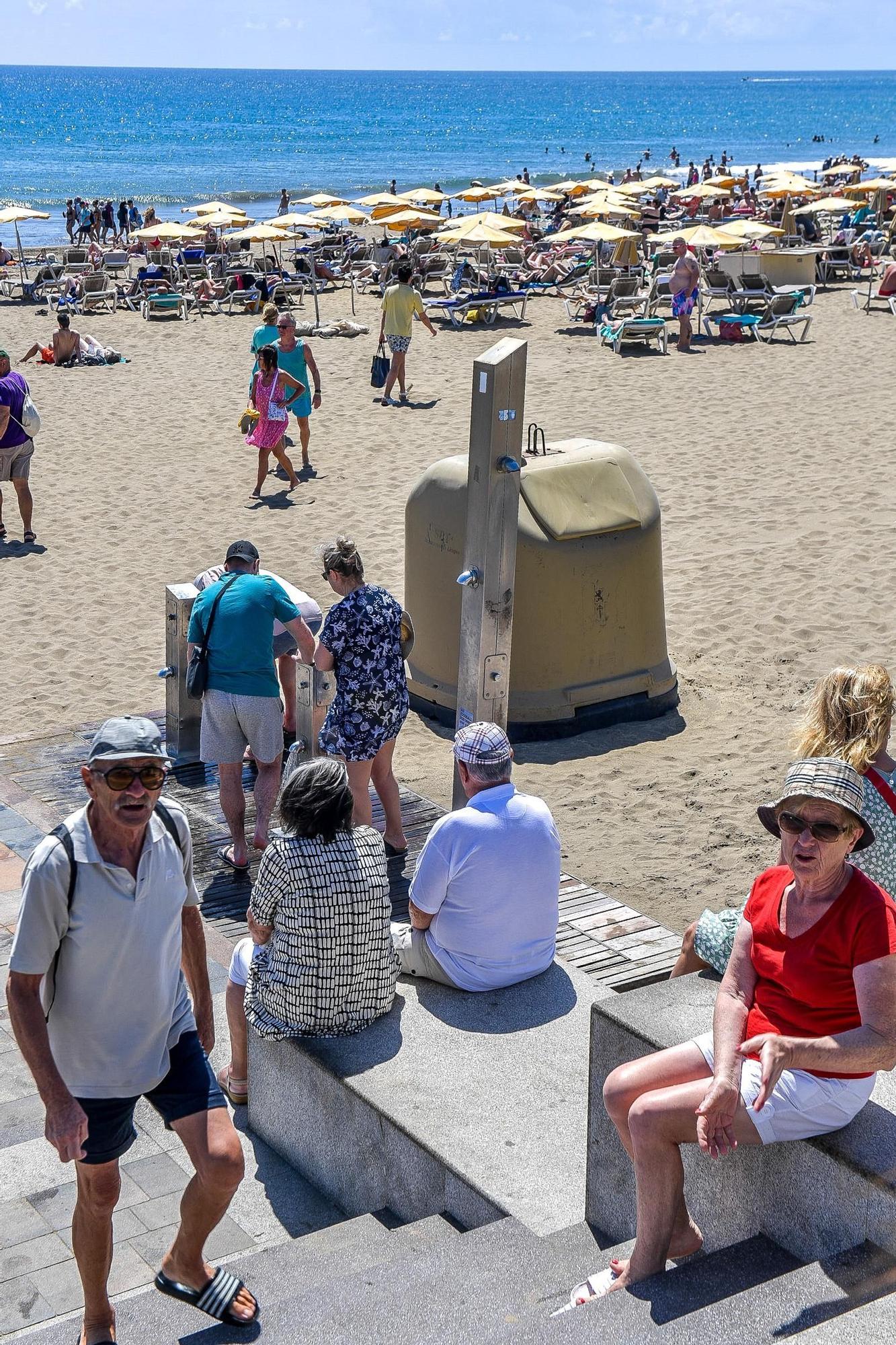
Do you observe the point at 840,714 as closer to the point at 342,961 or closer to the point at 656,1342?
the point at 342,961

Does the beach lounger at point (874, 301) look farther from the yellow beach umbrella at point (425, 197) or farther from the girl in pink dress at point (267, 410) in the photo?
the girl in pink dress at point (267, 410)

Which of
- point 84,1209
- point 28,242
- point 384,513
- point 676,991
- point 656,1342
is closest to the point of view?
point 656,1342

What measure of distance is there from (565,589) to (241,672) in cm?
226

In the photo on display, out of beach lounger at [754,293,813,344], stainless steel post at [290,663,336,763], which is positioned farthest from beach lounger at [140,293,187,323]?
stainless steel post at [290,663,336,763]

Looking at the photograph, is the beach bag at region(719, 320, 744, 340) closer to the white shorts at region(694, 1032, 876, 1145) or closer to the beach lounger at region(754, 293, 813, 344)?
the beach lounger at region(754, 293, 813, 344)

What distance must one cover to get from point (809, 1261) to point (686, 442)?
11.5m

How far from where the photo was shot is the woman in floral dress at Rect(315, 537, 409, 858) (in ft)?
19.1

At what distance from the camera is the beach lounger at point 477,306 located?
2088 cm

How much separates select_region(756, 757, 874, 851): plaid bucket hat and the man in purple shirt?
28.9 feet

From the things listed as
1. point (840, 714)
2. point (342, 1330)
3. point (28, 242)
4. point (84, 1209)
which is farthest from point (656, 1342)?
point (28, 242)

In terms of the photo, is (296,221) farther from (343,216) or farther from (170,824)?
(170,824)

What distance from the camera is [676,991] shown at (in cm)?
354

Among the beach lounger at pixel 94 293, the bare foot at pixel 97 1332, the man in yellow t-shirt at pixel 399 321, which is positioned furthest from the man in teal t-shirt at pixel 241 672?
the beach lounger at pixel 94 293

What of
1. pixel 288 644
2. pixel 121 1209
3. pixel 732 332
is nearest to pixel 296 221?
pixel 732 332
